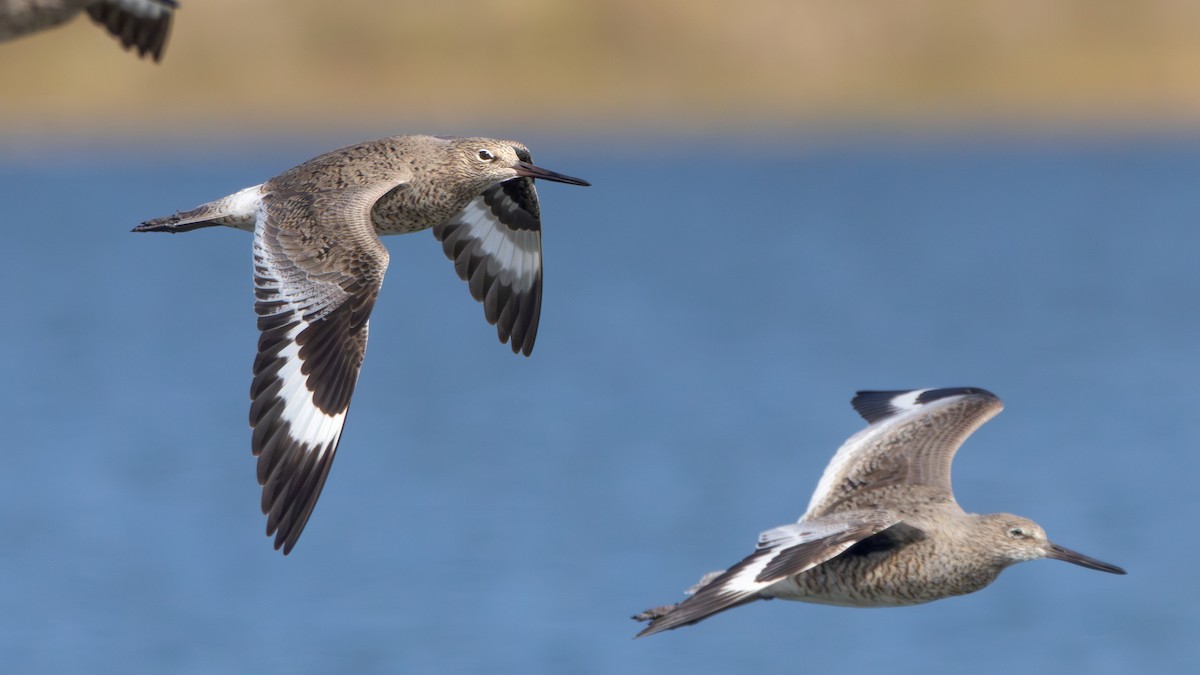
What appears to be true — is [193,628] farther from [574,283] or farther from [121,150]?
[121,150]

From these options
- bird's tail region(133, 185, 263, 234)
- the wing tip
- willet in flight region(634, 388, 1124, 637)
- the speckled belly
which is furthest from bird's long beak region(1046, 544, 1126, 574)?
bird's tail region(133, 185, 263, 234)

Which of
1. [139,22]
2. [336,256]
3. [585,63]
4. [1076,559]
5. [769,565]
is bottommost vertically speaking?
[769,565]

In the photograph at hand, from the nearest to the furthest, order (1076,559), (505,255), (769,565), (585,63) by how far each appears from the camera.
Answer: (769,565), (1076,559), (505,255), (585,63)

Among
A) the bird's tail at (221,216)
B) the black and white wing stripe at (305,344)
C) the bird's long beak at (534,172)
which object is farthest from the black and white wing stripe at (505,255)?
the black and white wing stripe at (305,344)

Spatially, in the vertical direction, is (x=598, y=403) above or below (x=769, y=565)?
above

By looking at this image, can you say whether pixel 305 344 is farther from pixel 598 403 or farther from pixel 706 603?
pixel 598 403

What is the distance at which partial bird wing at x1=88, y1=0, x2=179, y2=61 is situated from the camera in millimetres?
8539

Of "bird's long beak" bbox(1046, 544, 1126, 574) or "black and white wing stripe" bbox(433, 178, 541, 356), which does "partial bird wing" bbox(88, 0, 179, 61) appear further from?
"bird's long beak" bbox(1046, 544, 1126, 574)

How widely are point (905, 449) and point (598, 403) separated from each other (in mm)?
13156

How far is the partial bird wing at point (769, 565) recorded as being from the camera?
21.7 ft

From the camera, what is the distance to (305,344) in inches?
270

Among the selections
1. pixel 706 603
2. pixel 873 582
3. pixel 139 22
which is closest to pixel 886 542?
Result: pixel 873 582

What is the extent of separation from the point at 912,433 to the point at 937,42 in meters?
32.5

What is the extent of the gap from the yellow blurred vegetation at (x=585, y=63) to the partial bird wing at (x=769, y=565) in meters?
28.1
